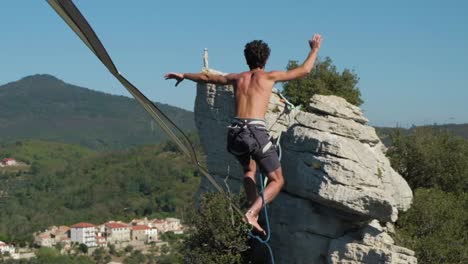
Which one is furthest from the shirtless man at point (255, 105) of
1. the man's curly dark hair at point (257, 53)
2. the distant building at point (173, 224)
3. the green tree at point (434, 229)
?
the distant building at point (173, 224)

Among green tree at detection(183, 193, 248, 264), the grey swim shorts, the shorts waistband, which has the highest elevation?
the shorts waistband

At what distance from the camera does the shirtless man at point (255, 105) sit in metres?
5.32

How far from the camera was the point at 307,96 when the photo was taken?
28.0 metres

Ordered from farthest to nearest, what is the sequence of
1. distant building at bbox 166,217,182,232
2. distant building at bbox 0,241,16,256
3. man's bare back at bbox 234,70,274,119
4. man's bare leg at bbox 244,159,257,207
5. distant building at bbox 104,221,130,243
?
distant building at bbox 166,217,182,232
distant building at bbox 104,221,130,243
distant building at bbox 0,241,16,256
man's bare leg at bbox 244,159,257,207
man's bare back at bbox 234,70,274,119

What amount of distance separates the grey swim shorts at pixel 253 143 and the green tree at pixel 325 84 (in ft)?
73.8

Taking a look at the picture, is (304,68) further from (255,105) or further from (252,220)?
(252,220)

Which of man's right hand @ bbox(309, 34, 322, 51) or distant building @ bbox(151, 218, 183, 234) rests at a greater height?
man's right hand @ bbox(309, 34, 322, 51)

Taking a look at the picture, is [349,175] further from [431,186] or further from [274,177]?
[274,177]

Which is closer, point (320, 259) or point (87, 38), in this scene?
point (87, 38)

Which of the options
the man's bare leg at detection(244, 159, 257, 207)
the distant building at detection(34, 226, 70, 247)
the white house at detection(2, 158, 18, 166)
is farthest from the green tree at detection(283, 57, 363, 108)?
the white house at detection(2, 158, 18, 166)

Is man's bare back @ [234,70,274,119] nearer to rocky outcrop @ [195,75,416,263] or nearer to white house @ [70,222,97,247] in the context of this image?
rocky outcrop @ [195,75,416,263]

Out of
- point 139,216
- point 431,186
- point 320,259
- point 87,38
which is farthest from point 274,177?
point 139,216

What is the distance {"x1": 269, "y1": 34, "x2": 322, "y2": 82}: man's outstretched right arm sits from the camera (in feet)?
17.4

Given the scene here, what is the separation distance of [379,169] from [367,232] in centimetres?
204
